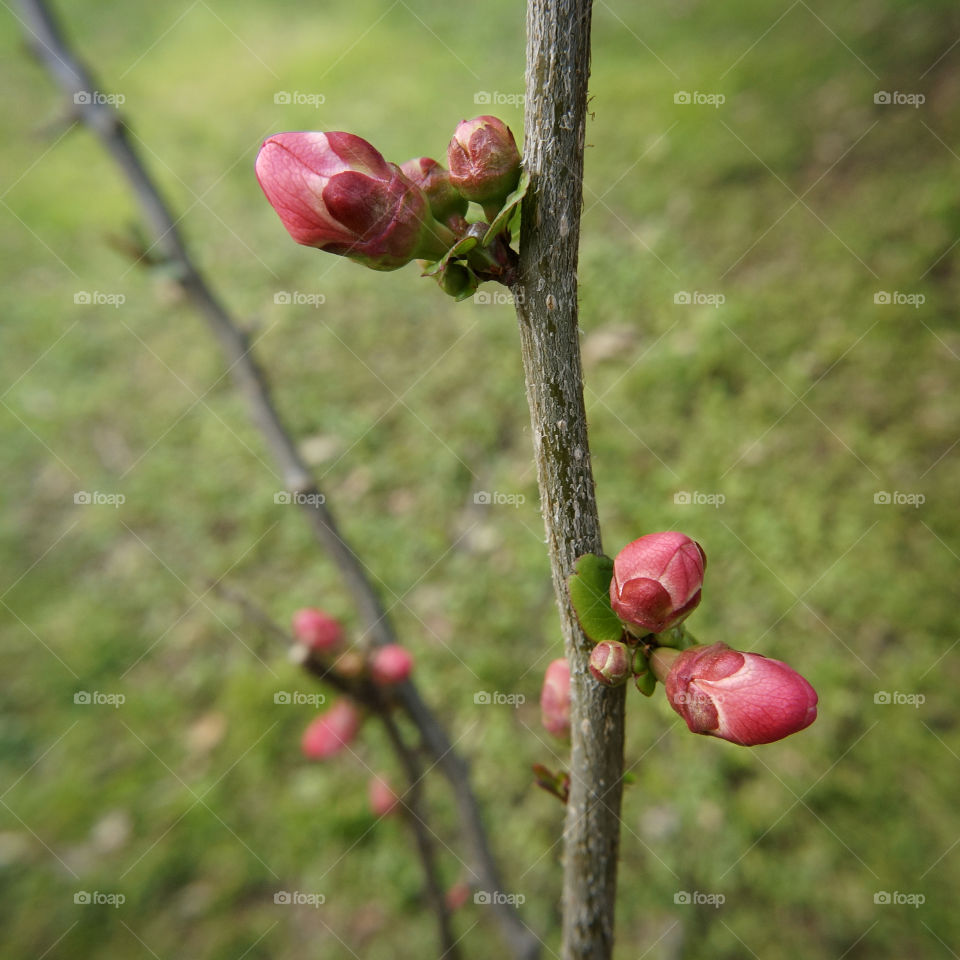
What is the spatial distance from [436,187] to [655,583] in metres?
0.42

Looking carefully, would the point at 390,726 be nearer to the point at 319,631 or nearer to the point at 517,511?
the point at 319,631

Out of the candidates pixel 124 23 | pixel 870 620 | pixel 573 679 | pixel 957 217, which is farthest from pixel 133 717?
pixel 124 23

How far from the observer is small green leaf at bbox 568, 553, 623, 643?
62cm

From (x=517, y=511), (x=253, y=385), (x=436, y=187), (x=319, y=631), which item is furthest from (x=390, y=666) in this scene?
(x=517, y=511)

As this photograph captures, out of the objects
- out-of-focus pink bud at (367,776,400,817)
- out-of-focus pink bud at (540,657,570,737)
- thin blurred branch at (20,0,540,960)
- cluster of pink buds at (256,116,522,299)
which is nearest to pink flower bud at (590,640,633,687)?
out-of-focus pink bud at (540,657,570,737)

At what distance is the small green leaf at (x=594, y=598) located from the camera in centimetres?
62

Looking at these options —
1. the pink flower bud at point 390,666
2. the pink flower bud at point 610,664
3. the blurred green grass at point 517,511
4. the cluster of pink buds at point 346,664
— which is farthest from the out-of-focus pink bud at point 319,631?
the pink flower bud at point 610,664

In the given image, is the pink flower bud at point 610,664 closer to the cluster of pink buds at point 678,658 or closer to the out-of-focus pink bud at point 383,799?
the cluster of pink buds at point 678,658

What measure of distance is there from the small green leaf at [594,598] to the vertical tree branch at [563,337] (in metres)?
0.02

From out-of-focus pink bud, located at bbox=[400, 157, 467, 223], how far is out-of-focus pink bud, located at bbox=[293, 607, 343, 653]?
829 mm

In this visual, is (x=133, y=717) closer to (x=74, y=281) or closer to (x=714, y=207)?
(x=74, y=281)

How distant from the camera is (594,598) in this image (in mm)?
627

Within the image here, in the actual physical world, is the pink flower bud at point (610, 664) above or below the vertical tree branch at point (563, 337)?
below

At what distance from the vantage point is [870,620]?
84.4 inches
